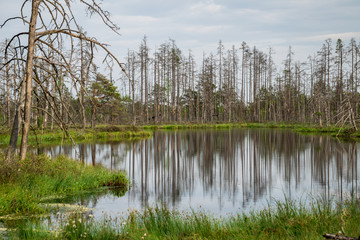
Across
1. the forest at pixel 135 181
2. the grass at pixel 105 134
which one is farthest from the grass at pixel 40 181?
the grass at pixel 105 134

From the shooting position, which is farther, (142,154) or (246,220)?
(142,154)

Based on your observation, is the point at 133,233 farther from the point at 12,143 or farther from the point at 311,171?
the point at 311,171

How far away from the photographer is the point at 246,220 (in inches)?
286

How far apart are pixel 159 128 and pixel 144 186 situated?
43.3 m

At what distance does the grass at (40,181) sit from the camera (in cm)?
891

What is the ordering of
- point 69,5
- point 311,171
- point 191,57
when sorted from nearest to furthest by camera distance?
1. point 69,5
2. point 311,171
3. point 191,57

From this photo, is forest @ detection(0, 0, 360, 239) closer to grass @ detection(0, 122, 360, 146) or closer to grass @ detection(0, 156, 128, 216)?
grass @ detection(0, 156, 128, 216)

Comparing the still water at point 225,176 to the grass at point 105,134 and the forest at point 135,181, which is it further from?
the grass at point 105,134

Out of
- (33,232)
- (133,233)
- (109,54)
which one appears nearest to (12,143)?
(109,54)

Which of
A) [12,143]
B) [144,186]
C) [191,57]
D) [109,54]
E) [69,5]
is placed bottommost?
[144,186]

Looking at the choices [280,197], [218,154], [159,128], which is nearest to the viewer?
[280,197]

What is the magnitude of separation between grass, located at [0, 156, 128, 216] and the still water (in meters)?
1.01

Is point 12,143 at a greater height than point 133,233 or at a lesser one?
greater

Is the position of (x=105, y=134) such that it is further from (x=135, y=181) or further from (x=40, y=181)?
(x=40, y=181)
